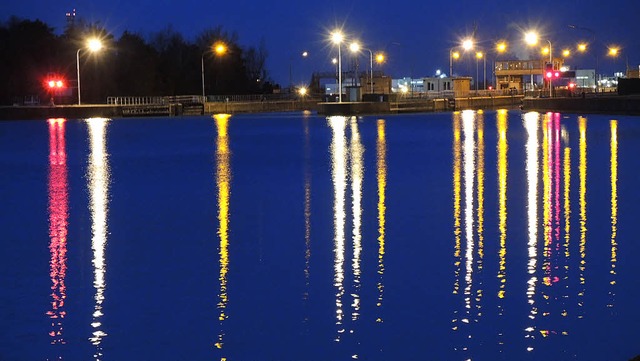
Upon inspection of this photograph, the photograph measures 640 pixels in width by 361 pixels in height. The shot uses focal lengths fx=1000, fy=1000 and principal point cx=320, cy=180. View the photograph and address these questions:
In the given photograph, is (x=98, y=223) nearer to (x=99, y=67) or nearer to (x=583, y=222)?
(x=583, y=222)

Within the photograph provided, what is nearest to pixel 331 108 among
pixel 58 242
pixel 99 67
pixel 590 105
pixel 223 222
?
pixel 590 105

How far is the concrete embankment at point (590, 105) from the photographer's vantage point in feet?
189

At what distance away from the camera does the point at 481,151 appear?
28.8 metres

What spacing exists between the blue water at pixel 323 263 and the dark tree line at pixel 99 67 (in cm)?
7099

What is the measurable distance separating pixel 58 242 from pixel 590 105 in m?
54.5

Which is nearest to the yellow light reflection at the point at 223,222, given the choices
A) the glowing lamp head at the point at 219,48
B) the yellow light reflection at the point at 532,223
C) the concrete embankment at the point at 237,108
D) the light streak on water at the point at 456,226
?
the light streak on water at the point at 456,226

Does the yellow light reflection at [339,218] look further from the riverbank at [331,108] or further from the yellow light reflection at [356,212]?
the riverbank at [331,108]

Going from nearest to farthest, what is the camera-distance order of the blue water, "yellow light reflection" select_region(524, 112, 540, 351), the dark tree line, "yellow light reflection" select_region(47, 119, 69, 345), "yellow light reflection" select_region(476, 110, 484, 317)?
the blue water, "yellow light reflection" select_region(47, 119, 69, 345), "yellow light reflection" select_region(524, 112, 540, 351), "yellow light reflection" select_region(476, 110, 484, 317), the dark tree line

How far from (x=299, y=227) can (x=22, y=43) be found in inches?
3325

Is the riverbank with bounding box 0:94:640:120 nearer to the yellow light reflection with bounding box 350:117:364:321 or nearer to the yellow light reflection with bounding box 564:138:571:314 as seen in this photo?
the yellow light reflection with bounding box 350:117:364:321

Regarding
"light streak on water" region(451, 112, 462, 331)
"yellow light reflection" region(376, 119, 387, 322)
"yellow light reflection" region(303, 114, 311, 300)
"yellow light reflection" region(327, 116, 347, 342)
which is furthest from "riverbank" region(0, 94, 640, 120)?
"yellow light reflection" region(303, 114, 311, 300)

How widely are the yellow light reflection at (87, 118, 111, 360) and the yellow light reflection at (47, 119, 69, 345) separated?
307 mm

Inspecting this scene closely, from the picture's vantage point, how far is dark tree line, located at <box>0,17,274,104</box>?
91188 mm

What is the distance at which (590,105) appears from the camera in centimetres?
6322
